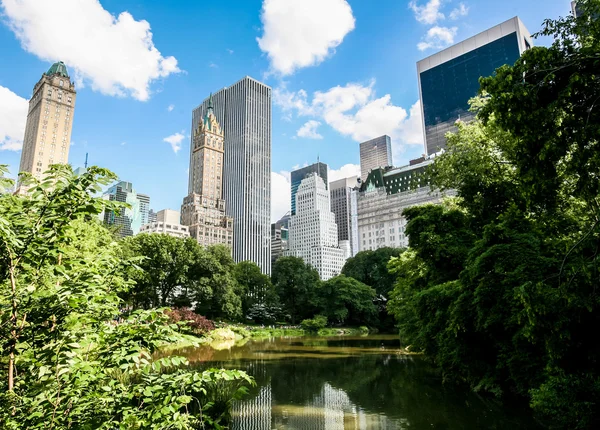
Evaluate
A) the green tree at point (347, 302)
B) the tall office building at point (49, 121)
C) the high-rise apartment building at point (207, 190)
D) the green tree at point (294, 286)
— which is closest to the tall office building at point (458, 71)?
the green tree at point (294, 286)

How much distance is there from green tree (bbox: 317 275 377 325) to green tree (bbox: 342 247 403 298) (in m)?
5.68

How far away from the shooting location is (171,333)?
126 inches

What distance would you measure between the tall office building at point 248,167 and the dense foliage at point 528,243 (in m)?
123

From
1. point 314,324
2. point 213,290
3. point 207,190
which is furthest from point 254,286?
point 207,190

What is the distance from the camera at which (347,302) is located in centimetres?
5969

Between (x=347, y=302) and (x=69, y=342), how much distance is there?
58.7 metres

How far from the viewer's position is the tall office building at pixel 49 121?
10519 cm

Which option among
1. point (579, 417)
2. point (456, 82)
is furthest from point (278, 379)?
point (456, 82)

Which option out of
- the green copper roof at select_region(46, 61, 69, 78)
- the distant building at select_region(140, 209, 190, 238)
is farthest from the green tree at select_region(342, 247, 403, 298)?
the green copper roof at select_region(46, 61, 69, 78)

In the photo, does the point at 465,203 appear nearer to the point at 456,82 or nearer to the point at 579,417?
the point at 579,417

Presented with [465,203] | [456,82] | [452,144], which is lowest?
[465,203]

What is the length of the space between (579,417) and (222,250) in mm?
49256

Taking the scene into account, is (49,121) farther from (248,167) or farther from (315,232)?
(315,232)

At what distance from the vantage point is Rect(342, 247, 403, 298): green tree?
67500 millimetres
